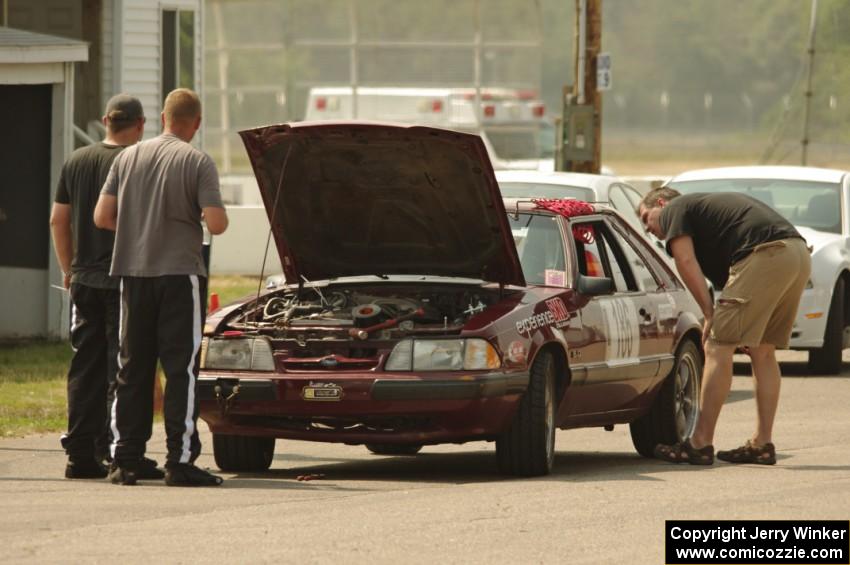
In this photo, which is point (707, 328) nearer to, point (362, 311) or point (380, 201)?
point (380, 201)

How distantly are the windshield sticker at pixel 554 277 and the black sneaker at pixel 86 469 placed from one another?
262cm

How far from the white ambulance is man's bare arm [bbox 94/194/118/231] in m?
25.7

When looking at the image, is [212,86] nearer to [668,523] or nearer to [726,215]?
[726,215]

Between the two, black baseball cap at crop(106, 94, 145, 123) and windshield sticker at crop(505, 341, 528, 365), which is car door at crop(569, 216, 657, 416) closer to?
windshield sticker at crop(505, 341, 528, 365)

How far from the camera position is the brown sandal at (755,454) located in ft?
34.2

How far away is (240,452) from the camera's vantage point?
10.1 meters

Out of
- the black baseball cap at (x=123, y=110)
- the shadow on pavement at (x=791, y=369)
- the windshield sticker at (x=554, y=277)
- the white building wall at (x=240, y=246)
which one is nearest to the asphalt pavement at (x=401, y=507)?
the windshield sticker at (x=554, y=277)

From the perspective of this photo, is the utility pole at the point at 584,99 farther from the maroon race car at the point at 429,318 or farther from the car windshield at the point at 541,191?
the maroon race car at the point at 429,318

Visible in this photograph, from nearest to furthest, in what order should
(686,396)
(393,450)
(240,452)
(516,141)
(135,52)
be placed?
(240,452) → (393,450) → (686,396) → (135,52) → (516,141)

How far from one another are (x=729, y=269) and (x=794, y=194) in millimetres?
7210

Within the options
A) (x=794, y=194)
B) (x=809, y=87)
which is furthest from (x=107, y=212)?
(x=809, y=87)

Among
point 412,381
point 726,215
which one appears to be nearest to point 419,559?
point 412,381

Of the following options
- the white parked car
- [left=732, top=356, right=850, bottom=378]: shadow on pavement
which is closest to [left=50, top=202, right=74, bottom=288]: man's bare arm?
the white parked car

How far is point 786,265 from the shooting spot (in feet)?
34.3
